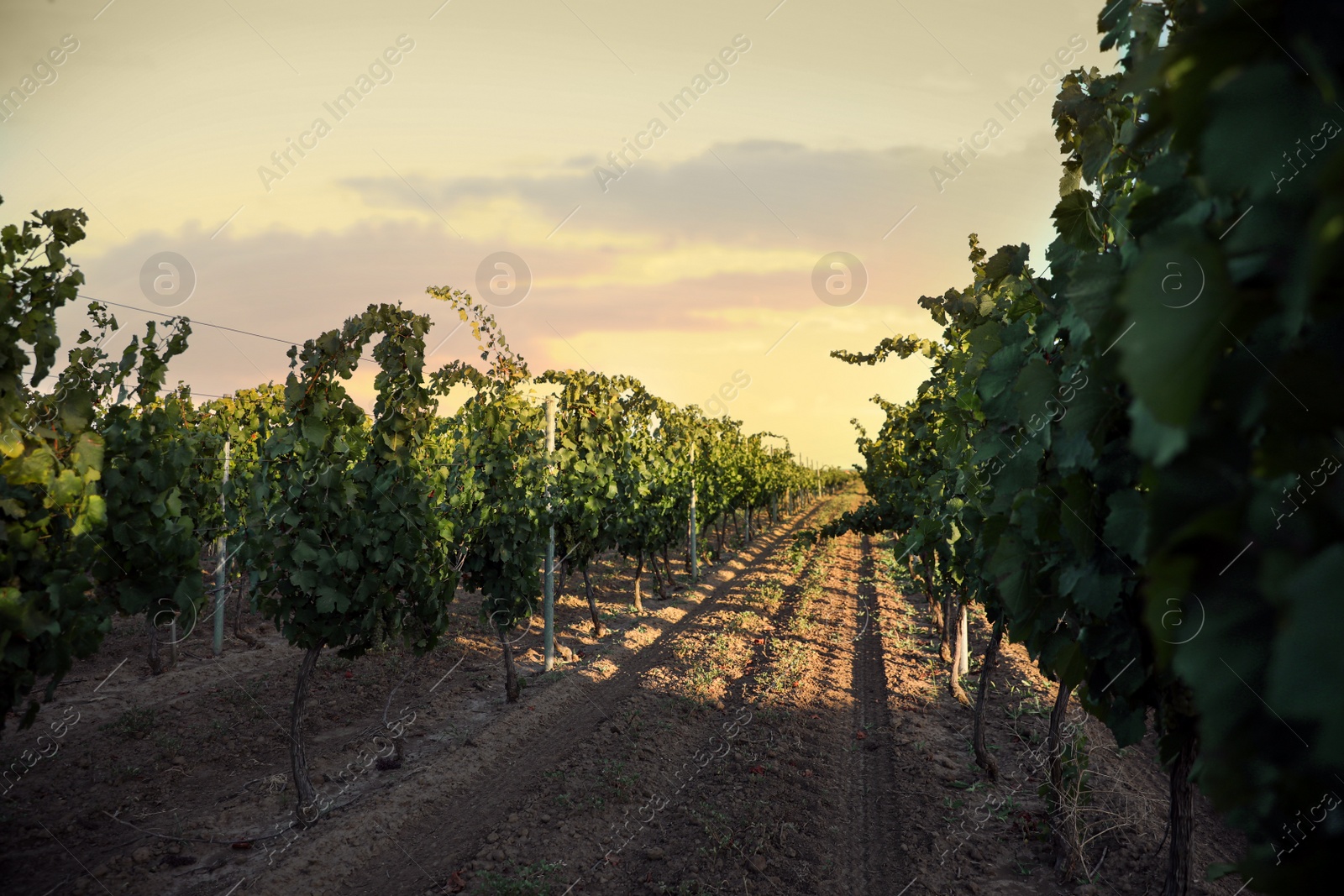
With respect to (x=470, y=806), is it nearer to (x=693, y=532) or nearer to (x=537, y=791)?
(x=537, y=791)

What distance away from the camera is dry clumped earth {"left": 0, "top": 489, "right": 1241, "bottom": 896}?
17.5 ft

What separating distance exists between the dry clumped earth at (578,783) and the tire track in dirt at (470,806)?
0.03 m

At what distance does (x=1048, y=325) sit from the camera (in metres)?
2.65

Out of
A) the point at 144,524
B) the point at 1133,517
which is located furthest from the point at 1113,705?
the point at 144,524

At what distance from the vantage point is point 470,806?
655 cm

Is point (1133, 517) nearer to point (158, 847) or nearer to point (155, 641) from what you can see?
point (158, 847)

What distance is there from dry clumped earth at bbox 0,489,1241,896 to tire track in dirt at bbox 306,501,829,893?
25 mm

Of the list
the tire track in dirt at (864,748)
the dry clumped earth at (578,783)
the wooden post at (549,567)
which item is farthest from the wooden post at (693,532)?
the wooden post at (549,567)

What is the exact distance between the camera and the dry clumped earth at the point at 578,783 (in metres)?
5.34

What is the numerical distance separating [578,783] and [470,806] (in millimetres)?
1002

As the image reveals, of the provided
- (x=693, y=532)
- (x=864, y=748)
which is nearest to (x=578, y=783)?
(x=864, y=748)
